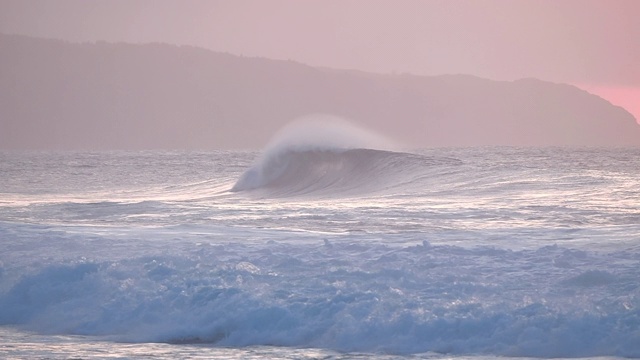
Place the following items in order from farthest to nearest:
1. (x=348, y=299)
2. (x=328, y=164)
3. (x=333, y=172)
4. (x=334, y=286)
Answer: (x=328, y=164), (x=333, y=172), (x=334, y=286), (x=348, y=299)

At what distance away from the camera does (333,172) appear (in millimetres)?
25312

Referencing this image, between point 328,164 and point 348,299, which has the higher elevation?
point 328,164

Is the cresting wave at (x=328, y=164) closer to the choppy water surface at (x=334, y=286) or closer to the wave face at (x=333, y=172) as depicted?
the wave face at (x=333, y=172)

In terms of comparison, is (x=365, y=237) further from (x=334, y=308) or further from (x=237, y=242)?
(x=334, y=308)

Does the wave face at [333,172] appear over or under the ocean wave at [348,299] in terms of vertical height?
over

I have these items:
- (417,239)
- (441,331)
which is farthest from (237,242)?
(441,331)

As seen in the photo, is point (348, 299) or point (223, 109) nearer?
point (348, 299)

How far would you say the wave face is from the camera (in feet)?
74.3

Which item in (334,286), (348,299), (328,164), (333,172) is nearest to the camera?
(348,299)

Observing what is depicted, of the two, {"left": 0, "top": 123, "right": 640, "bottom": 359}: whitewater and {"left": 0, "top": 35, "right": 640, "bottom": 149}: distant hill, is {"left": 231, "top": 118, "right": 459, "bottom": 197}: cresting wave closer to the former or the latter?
{"left": 0, "top": 123, "right": 640, "bottom": 359}: whitewater

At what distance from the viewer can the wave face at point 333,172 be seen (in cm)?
2264

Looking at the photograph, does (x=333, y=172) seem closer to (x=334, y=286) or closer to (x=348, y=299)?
(x=334, y=286)

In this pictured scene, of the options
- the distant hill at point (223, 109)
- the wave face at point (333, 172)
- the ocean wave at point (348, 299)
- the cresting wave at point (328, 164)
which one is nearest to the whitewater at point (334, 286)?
the ocean wave at point (348, 299)

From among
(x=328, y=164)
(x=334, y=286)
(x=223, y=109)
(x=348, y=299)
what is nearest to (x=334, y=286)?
(x=334, y=286)
